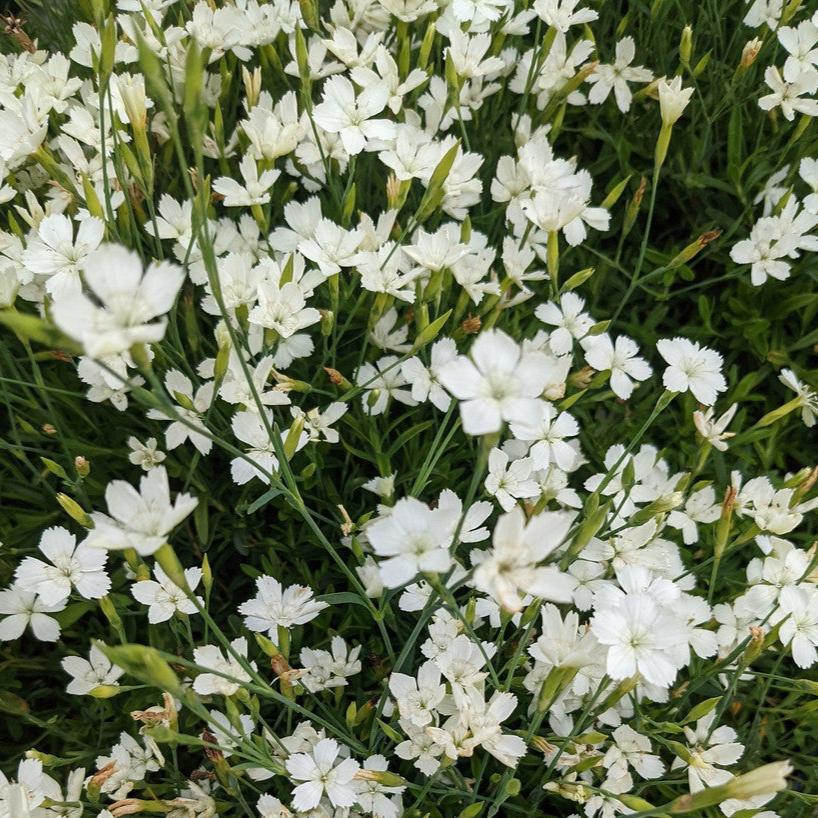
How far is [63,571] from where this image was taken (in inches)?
59.1

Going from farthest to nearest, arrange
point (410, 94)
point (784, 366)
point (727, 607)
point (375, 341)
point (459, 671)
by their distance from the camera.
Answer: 1. point (784, 366)
2. point (410, 94)
3. point (375, 341)
4. point (727, 607)
5. point (459, 671)

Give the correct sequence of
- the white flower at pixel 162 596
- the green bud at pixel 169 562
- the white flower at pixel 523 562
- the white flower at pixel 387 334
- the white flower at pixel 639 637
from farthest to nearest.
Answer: the white flower at pixel 387 334 < the white flower at pixel 162 596 < the white flower at pixel 639 637 < the green bud at pixel 169 562 < the white flower at pixel 523 562

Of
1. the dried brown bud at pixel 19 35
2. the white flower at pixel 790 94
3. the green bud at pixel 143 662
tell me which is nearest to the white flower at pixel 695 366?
the white flower at pixel 790 94

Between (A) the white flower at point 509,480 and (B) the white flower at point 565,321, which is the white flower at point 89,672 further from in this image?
(B) the white flower at point 565,321

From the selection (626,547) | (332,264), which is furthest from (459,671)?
(332,264)

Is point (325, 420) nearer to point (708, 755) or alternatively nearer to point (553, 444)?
point (553, 444)

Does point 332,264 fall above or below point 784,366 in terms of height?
above

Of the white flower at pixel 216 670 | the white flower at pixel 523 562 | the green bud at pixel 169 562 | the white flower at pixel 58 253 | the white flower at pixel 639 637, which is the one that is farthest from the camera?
the white flower at pixel 58 253

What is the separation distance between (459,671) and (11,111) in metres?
1.42

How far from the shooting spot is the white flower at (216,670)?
1.31 meters

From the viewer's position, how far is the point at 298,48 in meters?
1.62

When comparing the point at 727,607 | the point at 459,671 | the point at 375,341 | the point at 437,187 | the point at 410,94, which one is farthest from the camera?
the point at 410,94

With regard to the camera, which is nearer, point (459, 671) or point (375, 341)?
point (459, 671)

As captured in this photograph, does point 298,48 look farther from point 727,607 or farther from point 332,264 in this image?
point 727,607
